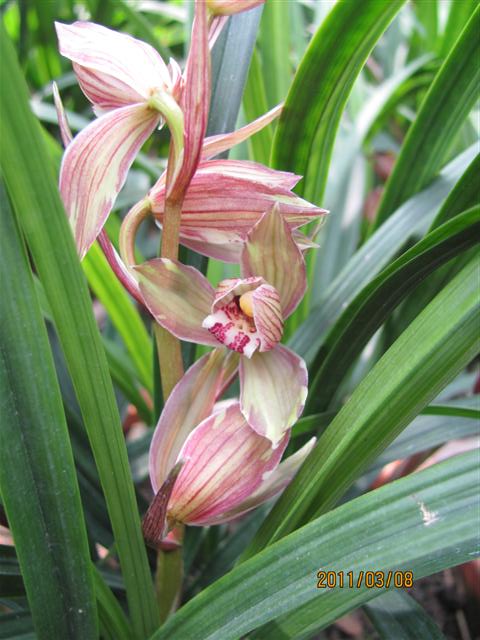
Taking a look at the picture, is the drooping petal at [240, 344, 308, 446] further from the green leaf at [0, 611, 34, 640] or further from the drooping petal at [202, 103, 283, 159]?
the green leaf at [0, 611, 34, 640]

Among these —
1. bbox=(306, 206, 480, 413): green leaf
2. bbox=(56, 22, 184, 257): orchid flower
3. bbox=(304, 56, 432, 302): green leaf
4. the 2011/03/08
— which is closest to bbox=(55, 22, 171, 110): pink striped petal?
bbox=(56, 22, 184, 257): orchid flower

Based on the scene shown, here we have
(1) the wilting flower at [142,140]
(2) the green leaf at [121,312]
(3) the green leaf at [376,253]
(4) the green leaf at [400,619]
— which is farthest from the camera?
(2) the green leaf at [121,312]

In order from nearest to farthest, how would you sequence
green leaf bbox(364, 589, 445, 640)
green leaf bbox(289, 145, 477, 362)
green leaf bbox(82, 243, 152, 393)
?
1. green leaf bbox(364, 589, 445, 640)
2. green leaf bbox(289, 145, 477, 362)
3. green leaf bbox(82, 243, 152, 393)

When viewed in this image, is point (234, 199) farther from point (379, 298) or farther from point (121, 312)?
point (121, 312)

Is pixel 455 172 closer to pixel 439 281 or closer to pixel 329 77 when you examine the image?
pixel 439 281

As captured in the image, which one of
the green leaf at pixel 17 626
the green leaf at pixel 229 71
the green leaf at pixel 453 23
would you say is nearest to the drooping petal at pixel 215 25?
the green leaf at pixel 229 71

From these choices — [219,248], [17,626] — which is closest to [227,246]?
[219,248]

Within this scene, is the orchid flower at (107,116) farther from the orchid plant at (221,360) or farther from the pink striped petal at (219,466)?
the pink striped petal at (219,466)
